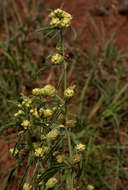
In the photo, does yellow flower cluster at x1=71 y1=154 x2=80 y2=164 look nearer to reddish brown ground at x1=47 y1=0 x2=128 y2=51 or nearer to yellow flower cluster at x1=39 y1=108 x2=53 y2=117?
yellow flower cluster at x1=39 y1=108 x2=53 y2=117

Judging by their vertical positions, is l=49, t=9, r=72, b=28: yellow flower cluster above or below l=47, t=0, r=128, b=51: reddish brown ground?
below

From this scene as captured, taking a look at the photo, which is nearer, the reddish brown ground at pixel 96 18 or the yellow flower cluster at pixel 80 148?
the yellow flower cluster at pixel 80 148

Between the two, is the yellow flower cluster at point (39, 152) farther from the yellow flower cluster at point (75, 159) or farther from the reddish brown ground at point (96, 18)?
the reddish brown ground at point (96, 18)

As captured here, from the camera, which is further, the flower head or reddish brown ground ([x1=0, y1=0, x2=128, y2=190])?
reddish brown ground ([x1=0, y1=0, x2=128, y2=190])

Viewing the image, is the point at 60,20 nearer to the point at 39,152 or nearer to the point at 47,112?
the point at 47,112

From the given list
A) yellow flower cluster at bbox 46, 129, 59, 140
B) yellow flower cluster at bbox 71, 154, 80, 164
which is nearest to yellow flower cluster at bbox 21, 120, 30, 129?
yellow flower cluster at bbox 46, 129, 59, 140

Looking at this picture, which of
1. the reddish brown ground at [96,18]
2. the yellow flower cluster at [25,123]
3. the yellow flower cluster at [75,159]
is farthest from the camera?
the reddish brown ground at [96,18]

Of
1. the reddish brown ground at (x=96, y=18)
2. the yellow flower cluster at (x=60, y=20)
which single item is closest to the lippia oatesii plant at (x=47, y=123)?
the yellow flower cluster at (x=60, y=20)

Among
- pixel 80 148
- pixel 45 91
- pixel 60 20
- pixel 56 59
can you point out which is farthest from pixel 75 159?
pixel 60 20

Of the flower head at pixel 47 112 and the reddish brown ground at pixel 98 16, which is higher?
the reddish brown ground at pixel 98 16

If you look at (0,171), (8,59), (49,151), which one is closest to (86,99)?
(8,59)

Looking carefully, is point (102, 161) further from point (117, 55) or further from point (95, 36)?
point (95, 36)

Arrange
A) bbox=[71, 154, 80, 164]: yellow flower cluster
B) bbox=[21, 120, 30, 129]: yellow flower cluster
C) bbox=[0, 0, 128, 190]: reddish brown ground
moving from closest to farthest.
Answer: bbox=[21, 120, 30, 129]: yellow flower cluster < bbox=[71, 154, 80, 164]: yellow flower cluster < bbox=[0, 0, 128, 190]: reddish brown ground

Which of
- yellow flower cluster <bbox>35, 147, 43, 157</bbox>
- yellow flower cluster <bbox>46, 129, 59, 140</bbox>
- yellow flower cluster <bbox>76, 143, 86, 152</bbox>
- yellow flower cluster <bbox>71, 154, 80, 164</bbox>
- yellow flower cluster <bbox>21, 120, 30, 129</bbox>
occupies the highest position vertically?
yellow flower cluster <bbox>21, 120, 30, 129</bbox>
